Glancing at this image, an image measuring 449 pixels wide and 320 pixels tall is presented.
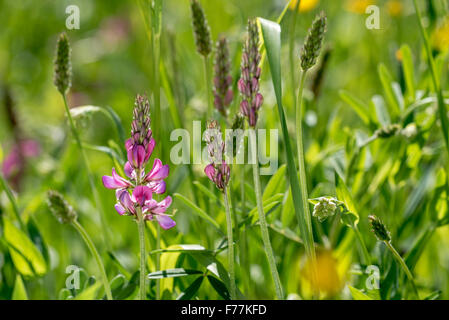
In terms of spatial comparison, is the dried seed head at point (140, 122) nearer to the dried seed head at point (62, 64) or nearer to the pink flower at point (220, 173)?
the pink flower at point (220, 173)

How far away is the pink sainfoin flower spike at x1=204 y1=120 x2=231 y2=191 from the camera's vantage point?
0.67 metres

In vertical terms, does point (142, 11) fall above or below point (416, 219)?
above

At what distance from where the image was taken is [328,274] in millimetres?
1033

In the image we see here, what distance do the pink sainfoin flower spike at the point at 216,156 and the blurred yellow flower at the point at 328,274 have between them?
39 cm

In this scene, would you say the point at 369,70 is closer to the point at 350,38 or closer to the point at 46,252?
the point at 350,38

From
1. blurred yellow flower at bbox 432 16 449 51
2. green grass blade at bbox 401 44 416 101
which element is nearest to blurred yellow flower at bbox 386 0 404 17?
blurred yellow flower at bbox 432 16 449 51

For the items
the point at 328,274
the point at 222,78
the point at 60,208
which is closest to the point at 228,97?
the point at 222,78

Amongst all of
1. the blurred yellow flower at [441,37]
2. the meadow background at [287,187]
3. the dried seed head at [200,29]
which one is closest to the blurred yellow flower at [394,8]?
the meadow background at [287,187]

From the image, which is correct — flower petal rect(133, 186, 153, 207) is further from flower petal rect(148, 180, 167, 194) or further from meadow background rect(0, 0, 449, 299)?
meadow background rect(0, 0, 449, 299)

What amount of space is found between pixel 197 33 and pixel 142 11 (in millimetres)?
119

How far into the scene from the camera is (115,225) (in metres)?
1.35

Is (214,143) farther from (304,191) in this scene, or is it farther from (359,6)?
(359,6)
